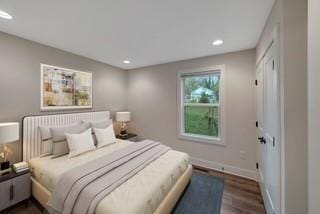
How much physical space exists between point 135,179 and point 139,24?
197cm

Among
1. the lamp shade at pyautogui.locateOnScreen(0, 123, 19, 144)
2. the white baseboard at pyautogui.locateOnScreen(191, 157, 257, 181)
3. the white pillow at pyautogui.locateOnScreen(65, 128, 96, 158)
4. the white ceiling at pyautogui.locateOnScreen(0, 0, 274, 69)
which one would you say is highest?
the white ceiling at pyautogui.locateOnScreen(0, 0, 274, 69)

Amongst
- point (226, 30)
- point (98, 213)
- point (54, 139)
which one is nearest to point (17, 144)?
point (54, 139)

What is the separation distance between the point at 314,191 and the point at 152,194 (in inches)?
48.5

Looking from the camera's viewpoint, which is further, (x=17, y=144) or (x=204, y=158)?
(x=204, y=158)

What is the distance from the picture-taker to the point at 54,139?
2.37 meters

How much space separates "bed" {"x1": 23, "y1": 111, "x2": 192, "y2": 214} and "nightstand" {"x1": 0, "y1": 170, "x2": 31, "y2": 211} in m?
0.08

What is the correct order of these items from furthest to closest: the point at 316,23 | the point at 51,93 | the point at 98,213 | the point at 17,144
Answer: the point at 51,93, the point at 17,144, the point at 98,213, the point at 316,23

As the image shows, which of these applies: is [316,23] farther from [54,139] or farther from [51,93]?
[51,93]

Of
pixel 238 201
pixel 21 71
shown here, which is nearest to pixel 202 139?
pixel 238 201

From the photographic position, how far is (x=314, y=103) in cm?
89

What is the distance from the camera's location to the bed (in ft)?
4.37

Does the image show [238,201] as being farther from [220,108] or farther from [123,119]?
[123,119]

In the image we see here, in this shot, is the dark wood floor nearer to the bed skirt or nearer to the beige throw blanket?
the bed skirt

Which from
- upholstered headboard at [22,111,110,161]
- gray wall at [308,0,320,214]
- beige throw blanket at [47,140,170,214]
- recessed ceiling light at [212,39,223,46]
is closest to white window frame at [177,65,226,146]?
recessed ceiling light at [212,39,223,46]
